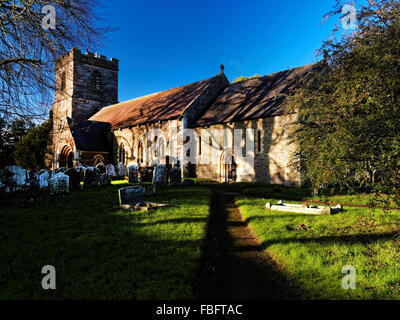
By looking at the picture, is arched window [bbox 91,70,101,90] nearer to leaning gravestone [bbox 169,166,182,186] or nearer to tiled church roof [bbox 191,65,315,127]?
tiled church roof [bbox 191,65,315,127]

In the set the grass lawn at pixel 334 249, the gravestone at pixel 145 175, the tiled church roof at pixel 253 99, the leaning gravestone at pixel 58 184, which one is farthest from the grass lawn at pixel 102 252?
the tiled church roof at pixel 253 99

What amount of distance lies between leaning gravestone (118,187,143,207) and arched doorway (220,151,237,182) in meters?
11.5

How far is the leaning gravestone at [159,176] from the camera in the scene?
15.1 m

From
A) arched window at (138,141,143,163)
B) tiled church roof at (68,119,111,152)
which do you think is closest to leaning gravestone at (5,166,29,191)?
tiled church roof at (68,119,111,152)

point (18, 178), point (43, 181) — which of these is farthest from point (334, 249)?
point (43, 181)

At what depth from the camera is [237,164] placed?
64.5 feet

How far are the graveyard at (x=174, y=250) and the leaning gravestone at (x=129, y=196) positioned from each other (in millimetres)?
41

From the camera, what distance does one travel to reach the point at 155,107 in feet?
88.6

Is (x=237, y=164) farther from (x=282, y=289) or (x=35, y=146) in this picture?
(x=35, y=146)

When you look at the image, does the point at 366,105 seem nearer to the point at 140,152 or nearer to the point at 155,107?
the point at 140,152

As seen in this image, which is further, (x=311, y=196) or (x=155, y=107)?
(x=155, y=107)

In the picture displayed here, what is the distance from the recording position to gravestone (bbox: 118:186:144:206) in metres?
A: 9.01

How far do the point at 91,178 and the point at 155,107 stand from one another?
1383 cm
